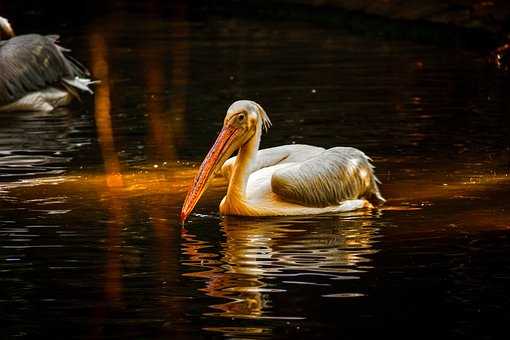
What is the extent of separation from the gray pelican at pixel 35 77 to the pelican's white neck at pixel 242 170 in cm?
605

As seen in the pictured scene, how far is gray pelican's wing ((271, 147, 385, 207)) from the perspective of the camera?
351 inches

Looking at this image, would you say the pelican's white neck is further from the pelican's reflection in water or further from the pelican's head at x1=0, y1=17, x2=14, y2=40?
the pelican's head at x1=0, y1=17, x2=14, y2=40

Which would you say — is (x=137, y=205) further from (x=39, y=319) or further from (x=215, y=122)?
(x=215, y=122)

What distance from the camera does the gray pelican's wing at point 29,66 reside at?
48.6ft

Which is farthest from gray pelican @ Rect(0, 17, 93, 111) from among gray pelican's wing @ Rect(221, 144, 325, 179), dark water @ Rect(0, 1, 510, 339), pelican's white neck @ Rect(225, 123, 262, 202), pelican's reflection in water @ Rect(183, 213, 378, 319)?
pelican's reflection in water @ Rect(183, 213, 378, 319)

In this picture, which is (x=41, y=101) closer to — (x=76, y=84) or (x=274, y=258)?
(x=76, y=84)

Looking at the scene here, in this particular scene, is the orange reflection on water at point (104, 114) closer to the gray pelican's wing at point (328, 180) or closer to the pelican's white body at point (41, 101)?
the pelican's white body at point (41, 101)

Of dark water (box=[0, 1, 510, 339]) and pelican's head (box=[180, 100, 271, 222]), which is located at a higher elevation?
pelican's head (box=[180, 100, 271, 222])

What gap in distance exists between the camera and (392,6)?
25625 millimetres

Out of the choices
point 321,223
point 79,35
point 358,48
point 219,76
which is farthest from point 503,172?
point 79,35

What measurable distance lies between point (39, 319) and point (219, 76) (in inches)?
409

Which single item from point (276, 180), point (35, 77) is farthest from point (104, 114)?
point (276, 180)

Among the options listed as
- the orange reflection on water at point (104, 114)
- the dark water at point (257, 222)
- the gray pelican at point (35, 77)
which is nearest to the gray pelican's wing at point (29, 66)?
the gray pelican at point (35, 77)

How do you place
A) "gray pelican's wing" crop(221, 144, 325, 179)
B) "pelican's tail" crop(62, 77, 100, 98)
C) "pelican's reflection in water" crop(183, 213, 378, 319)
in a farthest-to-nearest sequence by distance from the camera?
"pelican's tail" crop(62, 77, 100, 98)
"gray pelican's wing" crop(221, 144, 325, 179)
"pelican's reflection in water" crop(183, 213, 378, 319)
